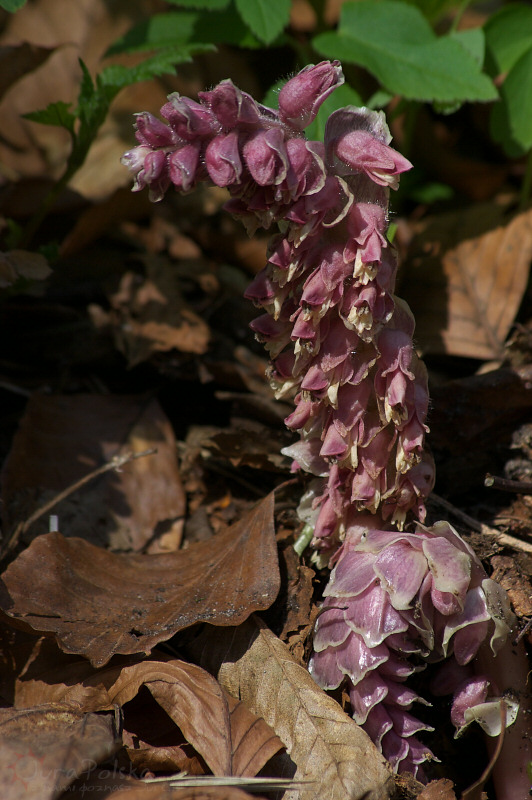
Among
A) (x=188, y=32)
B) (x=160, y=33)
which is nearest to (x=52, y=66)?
(x=160, y=33)

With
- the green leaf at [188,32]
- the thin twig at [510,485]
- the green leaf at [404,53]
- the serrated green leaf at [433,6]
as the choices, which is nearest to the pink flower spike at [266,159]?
the thin twig at [510,485]

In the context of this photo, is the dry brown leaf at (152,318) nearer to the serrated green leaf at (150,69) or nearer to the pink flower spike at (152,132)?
the serrated green leaf at (150,69)

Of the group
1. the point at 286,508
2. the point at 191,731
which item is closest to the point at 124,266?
the point at 286,508

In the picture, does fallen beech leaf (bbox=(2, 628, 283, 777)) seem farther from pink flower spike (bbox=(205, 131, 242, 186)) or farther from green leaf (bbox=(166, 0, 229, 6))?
green leaf (bbox=(166, 0, 229, 6))

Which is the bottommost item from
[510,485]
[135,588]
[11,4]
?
[135,588]

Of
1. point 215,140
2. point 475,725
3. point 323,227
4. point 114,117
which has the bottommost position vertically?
point 475,725

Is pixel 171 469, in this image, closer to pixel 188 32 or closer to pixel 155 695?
pixel 155 695

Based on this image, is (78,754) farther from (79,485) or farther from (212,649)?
(79,485)

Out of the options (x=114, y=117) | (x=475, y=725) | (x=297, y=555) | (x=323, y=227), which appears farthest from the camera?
(x=114, y=117)
